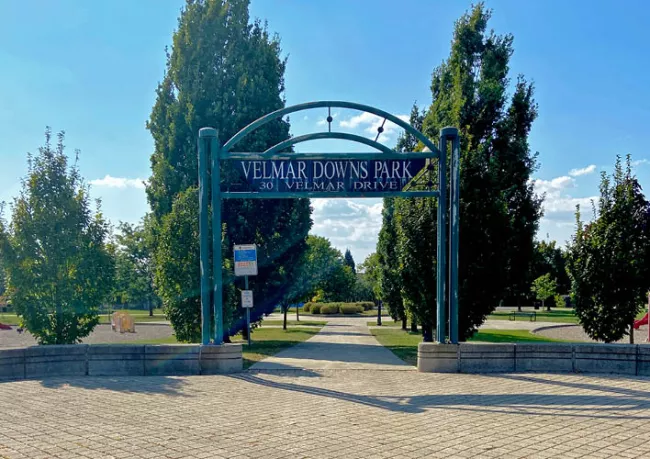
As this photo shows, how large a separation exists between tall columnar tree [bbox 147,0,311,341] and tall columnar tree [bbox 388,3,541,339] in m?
5.72

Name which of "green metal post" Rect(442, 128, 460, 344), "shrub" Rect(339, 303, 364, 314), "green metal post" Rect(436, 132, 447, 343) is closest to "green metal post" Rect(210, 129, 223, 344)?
"green metal post" Rect(436, 132, 447, 343)

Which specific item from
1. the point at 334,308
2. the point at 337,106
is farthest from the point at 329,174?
the point at 334,308

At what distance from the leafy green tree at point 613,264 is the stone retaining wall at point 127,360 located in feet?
26.2

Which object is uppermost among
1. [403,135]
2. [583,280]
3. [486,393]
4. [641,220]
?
[403,135]

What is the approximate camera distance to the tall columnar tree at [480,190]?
12.9 metres

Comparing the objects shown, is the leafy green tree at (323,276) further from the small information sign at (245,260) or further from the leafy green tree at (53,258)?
the leafy green tree at (53,258)

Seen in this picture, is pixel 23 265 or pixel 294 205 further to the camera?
pixel 294 205

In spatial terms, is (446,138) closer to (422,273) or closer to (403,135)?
(422,273)

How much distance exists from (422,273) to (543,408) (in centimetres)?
579

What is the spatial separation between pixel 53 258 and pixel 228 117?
9.08 meters

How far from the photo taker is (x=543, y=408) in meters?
7.16

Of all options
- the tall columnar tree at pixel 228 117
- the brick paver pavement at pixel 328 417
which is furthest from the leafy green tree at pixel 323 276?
the brick paver pavement at pixel 328 417

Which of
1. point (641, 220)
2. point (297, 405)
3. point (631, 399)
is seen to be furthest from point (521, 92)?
point (297, 405)

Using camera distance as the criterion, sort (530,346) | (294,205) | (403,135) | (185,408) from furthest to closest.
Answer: (403,135), (294,205), (530,346), (185,408)
